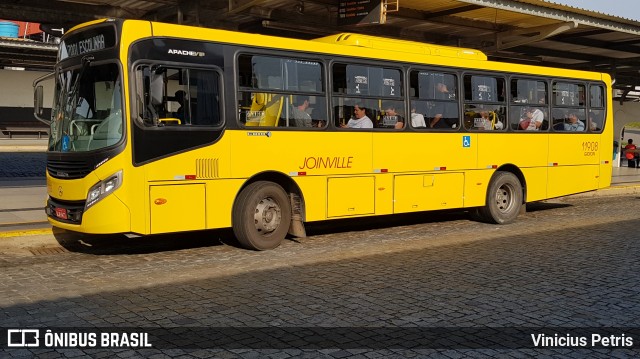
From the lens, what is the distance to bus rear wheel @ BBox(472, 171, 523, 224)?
12562 millimetres

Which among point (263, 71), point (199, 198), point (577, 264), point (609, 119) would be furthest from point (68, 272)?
point (609, 119)

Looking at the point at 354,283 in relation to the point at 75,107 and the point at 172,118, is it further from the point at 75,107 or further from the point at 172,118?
the point at 75,107

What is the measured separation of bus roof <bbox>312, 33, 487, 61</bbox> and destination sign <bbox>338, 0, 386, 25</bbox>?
1996mm

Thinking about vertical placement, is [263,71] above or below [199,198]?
above

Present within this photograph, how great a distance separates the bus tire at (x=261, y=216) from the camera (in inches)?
358

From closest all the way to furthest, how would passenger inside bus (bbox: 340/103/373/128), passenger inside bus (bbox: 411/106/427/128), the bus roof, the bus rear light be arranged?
the bus rear light, passenger inside bus (bbox: 340/103/373/128), the bus roof, passenger inside bus (bbox: 411/106/427/128)

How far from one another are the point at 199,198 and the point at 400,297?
335cm

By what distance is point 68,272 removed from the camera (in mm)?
7754

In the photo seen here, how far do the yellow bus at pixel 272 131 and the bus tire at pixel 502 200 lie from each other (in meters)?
0.04

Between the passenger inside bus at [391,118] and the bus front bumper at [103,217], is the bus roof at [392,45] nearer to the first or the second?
the passenger inside bus at [391,118]

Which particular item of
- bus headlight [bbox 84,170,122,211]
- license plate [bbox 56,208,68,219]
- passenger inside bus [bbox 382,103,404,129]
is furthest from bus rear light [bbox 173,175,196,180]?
passenger inside bus [bbox 382,103,404,129]

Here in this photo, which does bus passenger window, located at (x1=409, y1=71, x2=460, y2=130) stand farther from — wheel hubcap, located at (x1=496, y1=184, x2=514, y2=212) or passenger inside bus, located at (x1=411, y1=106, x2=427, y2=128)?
wheel hubcap, located at (x1=496, y1=184, x2=514, y2=212)

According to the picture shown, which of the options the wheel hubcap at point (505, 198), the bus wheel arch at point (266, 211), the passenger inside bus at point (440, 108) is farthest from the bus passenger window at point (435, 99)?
the bus wheel arch at point (266, 211)

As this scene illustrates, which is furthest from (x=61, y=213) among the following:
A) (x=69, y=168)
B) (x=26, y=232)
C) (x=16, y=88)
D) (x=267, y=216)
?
(x=16, y=88)
